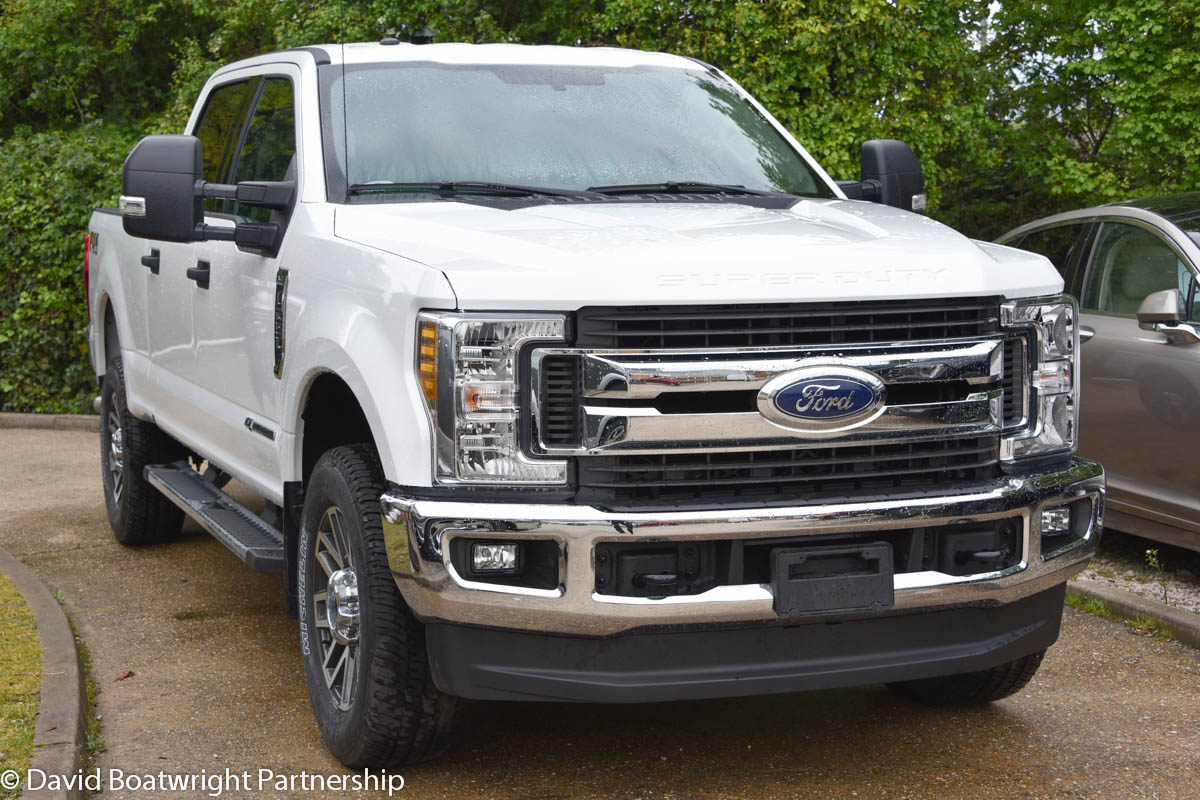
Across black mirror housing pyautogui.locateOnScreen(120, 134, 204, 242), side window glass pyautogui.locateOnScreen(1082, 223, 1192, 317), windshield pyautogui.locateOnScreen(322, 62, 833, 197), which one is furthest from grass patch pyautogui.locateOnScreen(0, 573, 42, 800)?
side window glass pyautogui.locateOnScreen(1082, 223, 1192, 317)

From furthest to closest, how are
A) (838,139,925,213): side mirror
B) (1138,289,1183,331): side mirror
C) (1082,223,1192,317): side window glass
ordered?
(1082,223,1192,317): side window glass → (1138,289,1183,331): side mirror → (838,139,925,213): side mirror

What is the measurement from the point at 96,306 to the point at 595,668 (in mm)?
5015

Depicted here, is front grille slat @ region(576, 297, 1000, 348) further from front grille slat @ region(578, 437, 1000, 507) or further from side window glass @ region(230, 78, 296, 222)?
side window glass @ region(230, 78, 296, 222)

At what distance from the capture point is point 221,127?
6.29m

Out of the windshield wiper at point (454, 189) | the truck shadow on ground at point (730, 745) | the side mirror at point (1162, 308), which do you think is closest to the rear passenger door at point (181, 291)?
the windshield wiper at point (454, 189)

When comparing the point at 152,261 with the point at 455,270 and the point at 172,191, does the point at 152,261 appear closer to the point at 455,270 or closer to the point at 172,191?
the point at 172,191

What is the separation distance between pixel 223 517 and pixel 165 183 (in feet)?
5.02

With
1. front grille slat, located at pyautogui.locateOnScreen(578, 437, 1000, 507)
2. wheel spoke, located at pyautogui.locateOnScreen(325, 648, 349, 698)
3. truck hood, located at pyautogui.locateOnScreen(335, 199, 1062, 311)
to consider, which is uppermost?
truck hood, located at pyautogui.locateOnScreen(335, 199, 1062, 311)

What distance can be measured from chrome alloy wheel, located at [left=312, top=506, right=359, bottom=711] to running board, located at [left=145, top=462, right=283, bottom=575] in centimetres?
56

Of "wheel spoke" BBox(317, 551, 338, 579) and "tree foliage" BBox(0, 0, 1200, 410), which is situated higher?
"tree foliage" BBox(0, 0, 1200, 410)

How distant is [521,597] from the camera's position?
359 cm

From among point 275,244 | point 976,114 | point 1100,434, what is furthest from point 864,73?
point 275,244

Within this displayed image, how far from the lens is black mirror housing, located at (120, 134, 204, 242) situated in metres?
4.68

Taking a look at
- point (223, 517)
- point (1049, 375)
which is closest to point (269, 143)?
point (223, 517)
